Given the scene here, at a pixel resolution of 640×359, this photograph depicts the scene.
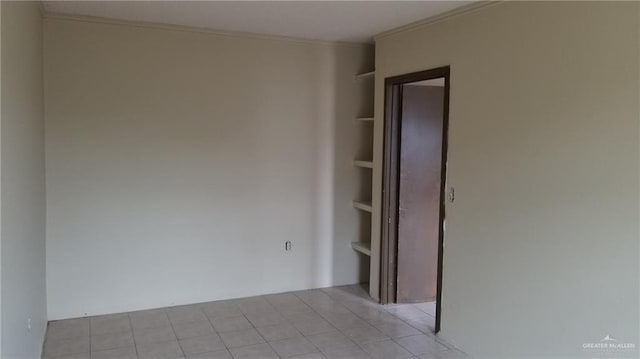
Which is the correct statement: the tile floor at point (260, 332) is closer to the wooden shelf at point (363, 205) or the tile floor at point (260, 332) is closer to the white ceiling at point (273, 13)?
the wooden shelf at point (363, 205)

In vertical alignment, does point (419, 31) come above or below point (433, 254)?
above

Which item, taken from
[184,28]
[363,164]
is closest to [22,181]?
[184,28]

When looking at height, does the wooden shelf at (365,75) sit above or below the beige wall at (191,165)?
above

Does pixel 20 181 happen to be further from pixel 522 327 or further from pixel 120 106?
pixel 522 327

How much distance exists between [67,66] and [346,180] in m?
2.53

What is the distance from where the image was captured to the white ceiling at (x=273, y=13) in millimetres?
3389

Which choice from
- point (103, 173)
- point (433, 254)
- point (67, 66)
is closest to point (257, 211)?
point (103, 173)

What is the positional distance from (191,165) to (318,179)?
1176 mm

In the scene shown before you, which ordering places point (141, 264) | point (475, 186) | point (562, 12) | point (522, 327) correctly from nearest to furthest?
point (562, 12), point (522, 327), point (475, 186), point (141, 264)

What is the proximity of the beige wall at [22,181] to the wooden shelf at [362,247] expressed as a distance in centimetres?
263

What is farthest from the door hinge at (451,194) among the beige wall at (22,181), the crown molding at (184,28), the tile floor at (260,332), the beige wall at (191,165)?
the beige wall at (22,181)

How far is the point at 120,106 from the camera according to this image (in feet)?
13.2

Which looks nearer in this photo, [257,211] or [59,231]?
[59,231]

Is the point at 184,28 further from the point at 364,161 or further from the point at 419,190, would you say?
the point at 419,190
